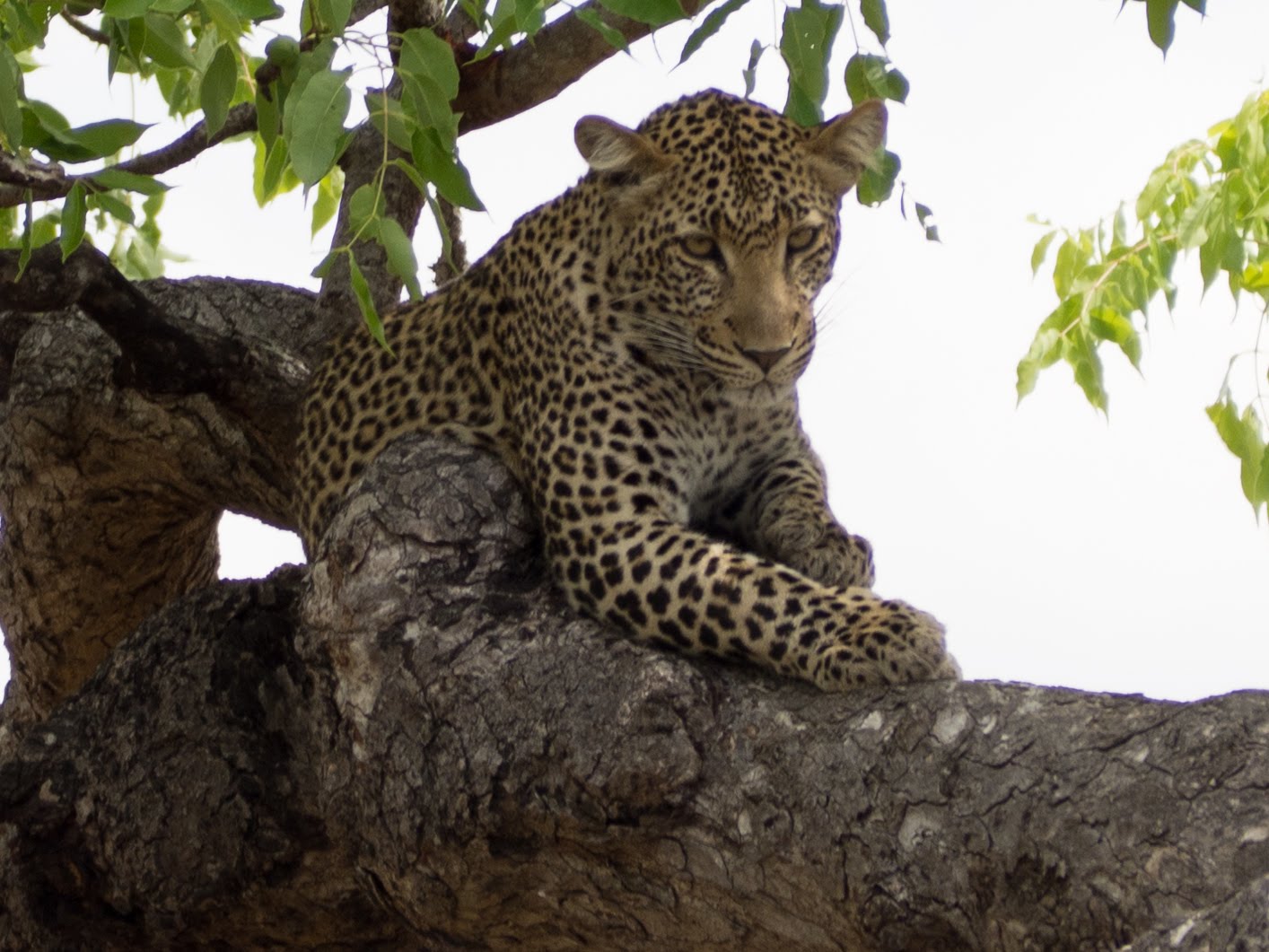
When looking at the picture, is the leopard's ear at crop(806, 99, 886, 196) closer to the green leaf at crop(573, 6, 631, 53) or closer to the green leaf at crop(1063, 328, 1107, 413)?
the green leaf at crop(1063, 328, 1107, 413)

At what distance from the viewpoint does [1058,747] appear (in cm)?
353

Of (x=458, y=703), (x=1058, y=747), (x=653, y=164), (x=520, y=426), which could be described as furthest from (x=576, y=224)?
(x=1058, y=747)

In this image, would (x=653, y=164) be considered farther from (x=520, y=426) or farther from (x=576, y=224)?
(x=520, y=426)

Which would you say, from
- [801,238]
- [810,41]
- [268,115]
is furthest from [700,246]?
[268,115]

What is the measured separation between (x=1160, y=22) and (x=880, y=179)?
1.82 m

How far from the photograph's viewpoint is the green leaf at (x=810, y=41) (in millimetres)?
4137

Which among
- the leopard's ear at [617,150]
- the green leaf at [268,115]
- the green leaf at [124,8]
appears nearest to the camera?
the green leaf at [124,8]

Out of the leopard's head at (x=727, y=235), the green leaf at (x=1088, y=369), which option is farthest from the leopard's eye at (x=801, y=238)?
the green leaf at (x=1088, y=369)

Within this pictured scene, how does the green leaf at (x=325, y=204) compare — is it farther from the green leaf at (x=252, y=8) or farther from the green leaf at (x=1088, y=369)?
the green leaf at (x=252, y=8)

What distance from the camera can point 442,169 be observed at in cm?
382

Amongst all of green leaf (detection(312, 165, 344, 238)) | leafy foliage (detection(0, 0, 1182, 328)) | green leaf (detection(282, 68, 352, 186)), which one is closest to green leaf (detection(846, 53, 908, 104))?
leafy foliage (detection(0, 0, 1182, 328))

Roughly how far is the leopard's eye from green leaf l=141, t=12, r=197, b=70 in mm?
2079

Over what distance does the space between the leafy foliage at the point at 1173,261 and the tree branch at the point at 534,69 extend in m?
1.86

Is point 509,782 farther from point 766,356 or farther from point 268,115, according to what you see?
point 268,115
